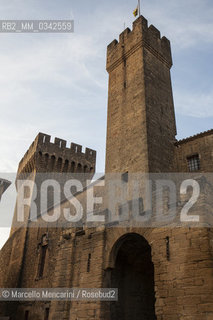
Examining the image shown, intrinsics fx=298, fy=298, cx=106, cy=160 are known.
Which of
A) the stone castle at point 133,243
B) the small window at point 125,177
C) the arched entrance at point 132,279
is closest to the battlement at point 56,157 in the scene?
the stone castle at point 133,243

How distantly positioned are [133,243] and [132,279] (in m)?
1.79

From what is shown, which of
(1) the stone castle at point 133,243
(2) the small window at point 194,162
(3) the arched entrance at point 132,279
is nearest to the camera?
(1) the stone castle at point 133,243

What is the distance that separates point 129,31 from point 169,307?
49.3ft

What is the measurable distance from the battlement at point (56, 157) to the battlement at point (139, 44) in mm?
10427

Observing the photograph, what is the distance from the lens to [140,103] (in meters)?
14.4

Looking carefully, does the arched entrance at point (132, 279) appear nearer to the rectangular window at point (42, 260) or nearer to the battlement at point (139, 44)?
the rectangular window at point (42, 260)

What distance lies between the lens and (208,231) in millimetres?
7090

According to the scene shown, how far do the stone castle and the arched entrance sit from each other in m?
0.03

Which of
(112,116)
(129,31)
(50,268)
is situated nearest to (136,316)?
(50,268)

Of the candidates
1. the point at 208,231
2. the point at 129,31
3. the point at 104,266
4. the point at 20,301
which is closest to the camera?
the point at 208,231

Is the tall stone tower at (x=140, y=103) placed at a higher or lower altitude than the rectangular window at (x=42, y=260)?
higher

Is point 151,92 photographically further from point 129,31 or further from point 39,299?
point 39,299

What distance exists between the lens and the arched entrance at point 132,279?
10.1 m

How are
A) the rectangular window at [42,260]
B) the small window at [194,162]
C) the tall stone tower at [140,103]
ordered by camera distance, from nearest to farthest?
the small window at [194,162]
the tall stone tower at [140,103]
the rectangular window at [42,260]
